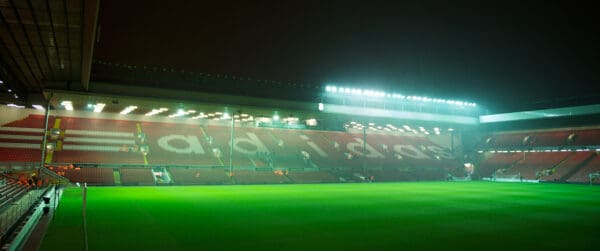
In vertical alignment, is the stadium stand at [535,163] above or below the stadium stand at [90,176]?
above

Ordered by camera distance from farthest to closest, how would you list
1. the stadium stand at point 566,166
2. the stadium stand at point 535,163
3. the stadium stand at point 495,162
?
1. the stadium stand at point 495,162
2. the stadium stand at point 535,163
3. the stadium stand at point 566,166

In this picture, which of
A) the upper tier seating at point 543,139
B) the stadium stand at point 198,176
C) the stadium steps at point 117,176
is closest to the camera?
Result: the stadium steps at point 117,176

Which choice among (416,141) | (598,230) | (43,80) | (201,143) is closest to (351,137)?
(416,141)

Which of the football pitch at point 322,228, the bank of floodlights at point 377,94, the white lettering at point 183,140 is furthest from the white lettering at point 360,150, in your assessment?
the football pitch at point 322,228

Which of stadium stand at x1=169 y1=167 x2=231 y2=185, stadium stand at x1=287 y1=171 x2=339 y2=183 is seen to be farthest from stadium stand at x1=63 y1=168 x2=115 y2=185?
stadium stand at x1=287 y1=171 x2=339 y2=183

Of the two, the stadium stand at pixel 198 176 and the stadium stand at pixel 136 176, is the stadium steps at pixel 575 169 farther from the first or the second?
the stadium stand at pixel 136 176

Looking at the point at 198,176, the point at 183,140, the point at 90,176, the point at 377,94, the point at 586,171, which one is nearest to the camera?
the point at 90,176

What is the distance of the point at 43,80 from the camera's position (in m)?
20.7

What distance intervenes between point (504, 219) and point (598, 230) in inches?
96.7

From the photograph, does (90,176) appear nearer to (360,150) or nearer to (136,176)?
(136,176)

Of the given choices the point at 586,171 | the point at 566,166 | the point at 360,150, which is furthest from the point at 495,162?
the point at 360,150

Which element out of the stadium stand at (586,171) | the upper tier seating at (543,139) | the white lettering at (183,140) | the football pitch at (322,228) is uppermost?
the upper tier seating at (543,139)

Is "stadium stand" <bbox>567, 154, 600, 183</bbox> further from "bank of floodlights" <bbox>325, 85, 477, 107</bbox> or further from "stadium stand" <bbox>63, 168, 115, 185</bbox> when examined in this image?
"stadium stand" <bbox>63, 168, 115, 185</bbox>

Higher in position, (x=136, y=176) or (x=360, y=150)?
(x=360, y=150)
